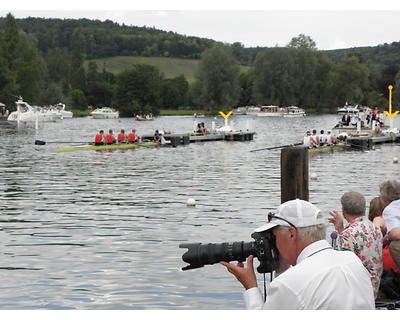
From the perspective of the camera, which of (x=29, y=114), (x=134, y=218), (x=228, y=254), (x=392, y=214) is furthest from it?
(x=29, y=114)

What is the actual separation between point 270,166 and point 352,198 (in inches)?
1273

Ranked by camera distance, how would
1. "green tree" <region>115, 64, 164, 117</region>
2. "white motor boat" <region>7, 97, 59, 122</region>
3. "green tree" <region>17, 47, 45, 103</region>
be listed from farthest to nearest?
"green tree" <region>115, 64, 164, 117</region> < "green tree" <region>17, 47, 45, 103</region> < "white motor boat" <region>7, 97, 59, 122</region>

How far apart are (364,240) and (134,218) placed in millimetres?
13375

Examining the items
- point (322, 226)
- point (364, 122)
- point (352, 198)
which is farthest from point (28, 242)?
point (364, 122)

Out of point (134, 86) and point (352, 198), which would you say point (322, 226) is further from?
point (134, 86)

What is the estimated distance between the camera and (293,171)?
13211 millimetres

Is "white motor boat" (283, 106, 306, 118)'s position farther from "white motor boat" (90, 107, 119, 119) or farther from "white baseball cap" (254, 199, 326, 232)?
"white baseball cap" (254, 199, 326, 232)

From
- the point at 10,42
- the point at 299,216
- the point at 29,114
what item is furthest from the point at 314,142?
the point at 10,42

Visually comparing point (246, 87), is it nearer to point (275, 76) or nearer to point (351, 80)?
point (351, 80)

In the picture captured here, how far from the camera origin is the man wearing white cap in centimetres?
528

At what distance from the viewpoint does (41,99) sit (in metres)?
160

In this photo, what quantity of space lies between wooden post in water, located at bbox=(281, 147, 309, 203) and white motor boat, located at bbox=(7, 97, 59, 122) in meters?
113

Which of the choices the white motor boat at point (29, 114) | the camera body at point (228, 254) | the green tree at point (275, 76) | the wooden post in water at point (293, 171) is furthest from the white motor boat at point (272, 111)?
the camera body at point (228, 254)

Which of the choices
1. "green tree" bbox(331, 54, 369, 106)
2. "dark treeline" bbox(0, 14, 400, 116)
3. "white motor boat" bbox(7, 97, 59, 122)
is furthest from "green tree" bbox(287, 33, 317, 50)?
"white motor boat" bbox(7, 97, 59, 122)
